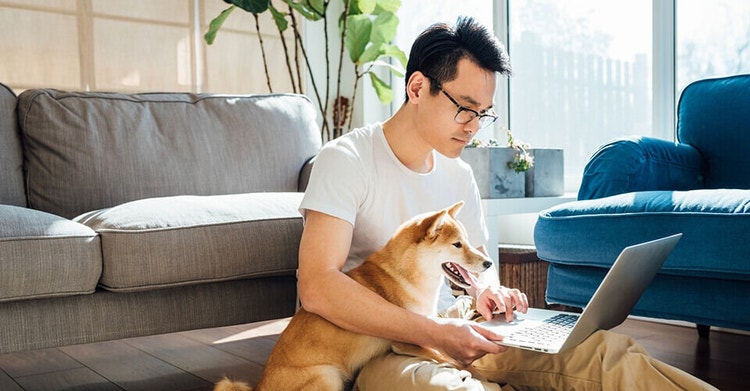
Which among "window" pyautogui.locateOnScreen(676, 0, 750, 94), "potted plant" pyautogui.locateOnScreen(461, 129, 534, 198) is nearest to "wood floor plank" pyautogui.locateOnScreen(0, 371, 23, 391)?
"potted plant" pyautogui.locateOnScreen(461, 129, 534, 198)

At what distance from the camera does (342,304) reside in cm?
133

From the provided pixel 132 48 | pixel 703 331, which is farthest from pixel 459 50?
pixel 132 48

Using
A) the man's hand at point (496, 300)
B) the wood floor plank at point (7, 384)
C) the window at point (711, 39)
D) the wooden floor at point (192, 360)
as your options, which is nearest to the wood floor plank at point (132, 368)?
the wooden floor at point (192, 360)

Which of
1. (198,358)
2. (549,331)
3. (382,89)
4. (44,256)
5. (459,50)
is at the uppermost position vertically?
(382,89)

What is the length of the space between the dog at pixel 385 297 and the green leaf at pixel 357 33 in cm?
244

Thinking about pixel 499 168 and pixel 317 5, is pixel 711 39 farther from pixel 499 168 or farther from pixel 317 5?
pixel 317 5

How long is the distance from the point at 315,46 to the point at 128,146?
2638 mm

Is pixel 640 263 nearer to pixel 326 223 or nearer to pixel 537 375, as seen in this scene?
pixel 537 375

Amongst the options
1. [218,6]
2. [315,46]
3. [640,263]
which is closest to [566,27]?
[315,46]

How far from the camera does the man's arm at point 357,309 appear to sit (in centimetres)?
129

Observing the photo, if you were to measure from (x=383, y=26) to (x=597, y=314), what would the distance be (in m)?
2.81

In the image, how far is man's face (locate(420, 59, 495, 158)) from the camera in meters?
1.46

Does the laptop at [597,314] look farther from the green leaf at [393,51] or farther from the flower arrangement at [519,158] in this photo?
the green leaf at [393,51]

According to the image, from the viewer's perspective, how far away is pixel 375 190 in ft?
4.99
